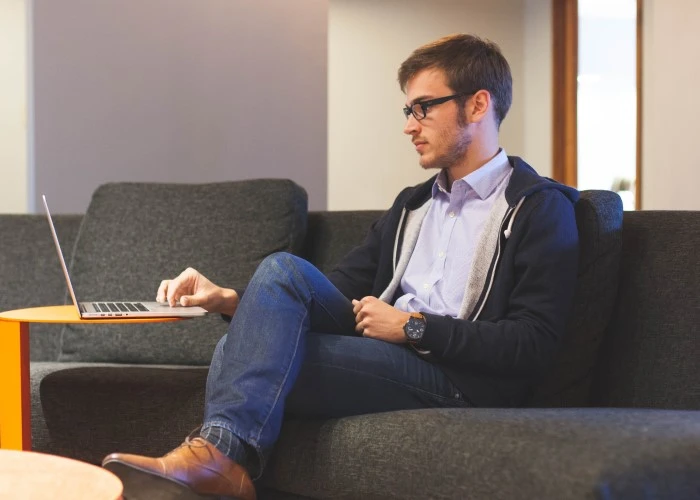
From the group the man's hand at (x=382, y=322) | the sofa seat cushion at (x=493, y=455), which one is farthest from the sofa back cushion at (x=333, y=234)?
the sofa seat cushion at (x=493, y=455)

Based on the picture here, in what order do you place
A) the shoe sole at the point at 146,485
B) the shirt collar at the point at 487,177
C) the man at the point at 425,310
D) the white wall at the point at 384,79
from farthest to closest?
the white wall at the point at 384,79, the shirt collar at the point at 487,177, the man at the point at 425,310, the shoe sole at the point at 146,485

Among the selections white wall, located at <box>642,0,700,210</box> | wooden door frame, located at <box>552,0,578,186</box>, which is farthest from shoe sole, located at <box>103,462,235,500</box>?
wooden door frame, located at <box>552,0,578,186</box>

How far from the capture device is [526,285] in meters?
1.98

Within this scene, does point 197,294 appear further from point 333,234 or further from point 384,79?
point 384,79

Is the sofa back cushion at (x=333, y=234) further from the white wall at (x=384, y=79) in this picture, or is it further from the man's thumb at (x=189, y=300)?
the white wall at (x=384, y=79)

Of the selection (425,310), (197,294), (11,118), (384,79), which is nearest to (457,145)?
(425,310)

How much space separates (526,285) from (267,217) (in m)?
1.12

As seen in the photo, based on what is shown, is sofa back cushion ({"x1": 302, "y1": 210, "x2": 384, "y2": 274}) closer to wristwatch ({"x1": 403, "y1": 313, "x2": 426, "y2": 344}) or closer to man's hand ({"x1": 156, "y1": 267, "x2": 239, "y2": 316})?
man's hand ({"x1": 156, "y1": 267, "x2": 239, "y2": 316})

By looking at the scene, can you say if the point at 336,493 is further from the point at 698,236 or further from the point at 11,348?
the point at 698,236

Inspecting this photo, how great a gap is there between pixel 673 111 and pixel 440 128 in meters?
2.87

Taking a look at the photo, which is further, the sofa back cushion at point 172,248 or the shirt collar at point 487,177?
the sofa back cushion at point 172,248

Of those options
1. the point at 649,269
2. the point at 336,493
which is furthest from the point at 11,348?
the point at 649,269

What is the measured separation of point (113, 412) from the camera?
2.33m

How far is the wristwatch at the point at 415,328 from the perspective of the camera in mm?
1927
